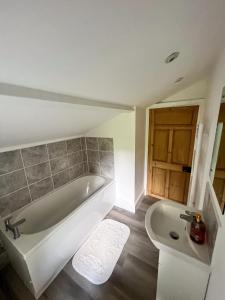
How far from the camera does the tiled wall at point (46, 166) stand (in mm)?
1584

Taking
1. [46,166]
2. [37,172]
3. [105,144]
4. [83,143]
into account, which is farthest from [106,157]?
[37,172]

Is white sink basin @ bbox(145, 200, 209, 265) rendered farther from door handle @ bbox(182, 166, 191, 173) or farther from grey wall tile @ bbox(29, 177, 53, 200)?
grey wall tile @ bbox(29, 177, 53, 200)

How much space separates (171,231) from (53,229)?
118 centimetres

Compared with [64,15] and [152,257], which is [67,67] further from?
[152,257]

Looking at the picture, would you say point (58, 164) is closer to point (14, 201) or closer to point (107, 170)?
point (14, 201)

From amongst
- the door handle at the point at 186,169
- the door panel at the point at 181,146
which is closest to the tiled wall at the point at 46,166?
the door panel at the point at 181,146

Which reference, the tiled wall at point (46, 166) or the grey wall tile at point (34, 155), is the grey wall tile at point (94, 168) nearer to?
the tiled wall at point (46, 166)

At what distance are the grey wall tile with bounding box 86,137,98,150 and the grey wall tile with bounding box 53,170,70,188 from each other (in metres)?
0.63

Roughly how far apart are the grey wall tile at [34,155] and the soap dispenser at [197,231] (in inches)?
75.7

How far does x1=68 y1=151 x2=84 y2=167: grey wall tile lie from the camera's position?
94.2 inches

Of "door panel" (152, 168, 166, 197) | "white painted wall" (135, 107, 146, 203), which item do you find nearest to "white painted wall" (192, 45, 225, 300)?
"white painted wall" (135, 107, 146, 203)

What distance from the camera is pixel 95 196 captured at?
198 cm

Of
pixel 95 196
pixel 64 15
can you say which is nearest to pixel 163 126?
pixel 95 196

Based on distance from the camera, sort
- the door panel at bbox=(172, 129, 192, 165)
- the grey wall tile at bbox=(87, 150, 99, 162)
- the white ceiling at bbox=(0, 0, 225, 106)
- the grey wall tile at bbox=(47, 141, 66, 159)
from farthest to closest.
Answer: the grey wall tile at bbox=(87, 150, 99, 162), the door panel at bbox=(172, 129, 192, 165), the grey wall tile at bbox=(47, 141, 66, 159), the white ceiling at bbox=(0, 0, 225, 106)
